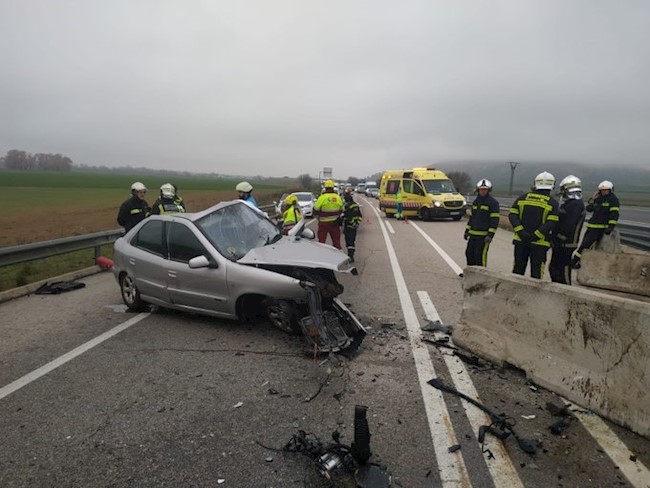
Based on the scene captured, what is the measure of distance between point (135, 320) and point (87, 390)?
77.0 inches

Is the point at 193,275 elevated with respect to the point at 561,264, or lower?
elevated

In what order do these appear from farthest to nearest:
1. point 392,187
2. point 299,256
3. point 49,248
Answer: point 392,187 → point 49,248 → point 299,256

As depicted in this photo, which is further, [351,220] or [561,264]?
[351,220]

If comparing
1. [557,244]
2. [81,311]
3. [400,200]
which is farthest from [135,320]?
[400,200]

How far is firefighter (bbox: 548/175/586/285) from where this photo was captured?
6.79 m

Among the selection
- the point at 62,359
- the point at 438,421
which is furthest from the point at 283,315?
the point at 62,359

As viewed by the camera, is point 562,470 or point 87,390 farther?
point 87,390

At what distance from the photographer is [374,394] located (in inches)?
142

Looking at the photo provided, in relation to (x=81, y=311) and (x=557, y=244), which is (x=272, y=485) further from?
(x=557, y=244)

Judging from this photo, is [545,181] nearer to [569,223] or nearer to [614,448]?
[569,223]

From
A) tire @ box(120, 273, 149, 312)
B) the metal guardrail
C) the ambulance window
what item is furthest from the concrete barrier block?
the ambulance window

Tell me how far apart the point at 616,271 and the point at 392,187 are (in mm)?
15465

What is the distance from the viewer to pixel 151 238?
585 cm

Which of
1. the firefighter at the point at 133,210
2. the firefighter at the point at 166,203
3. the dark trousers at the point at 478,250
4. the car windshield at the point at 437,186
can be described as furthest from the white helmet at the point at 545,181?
the car windshield at the point at 437,186
